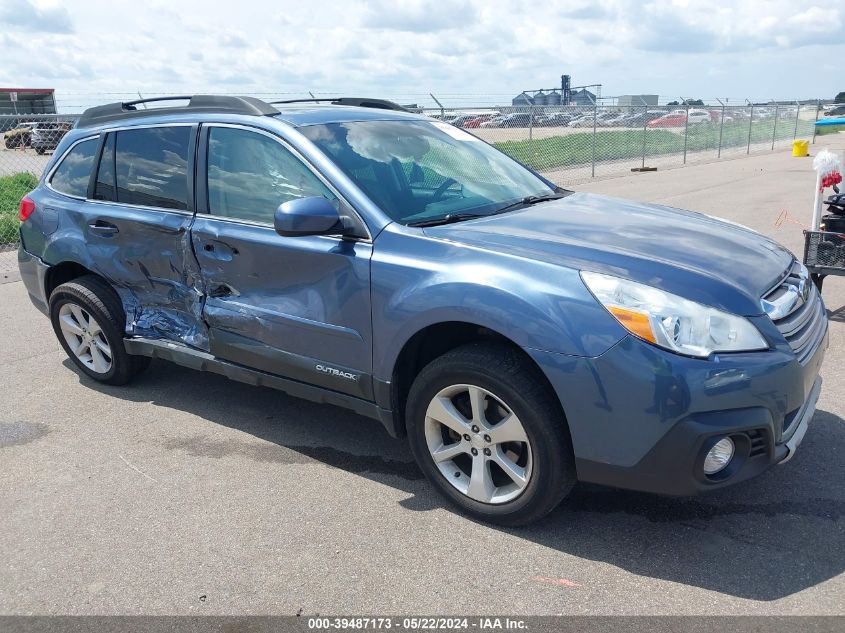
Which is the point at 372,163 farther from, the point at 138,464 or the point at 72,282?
the point at 72,282

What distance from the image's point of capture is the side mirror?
3.44m

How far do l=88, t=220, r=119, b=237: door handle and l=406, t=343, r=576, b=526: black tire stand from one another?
2.33m

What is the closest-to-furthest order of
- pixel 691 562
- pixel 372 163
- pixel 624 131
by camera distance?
pixel 691 562 < pixel 372 163 < pixel 624 131

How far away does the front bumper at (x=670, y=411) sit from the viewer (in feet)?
9.11

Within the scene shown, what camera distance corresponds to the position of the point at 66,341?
17.3ft

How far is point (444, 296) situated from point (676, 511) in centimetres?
138

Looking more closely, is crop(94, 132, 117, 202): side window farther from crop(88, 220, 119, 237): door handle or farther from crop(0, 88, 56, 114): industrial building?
crop(0, 88, 56, 114): industrial building

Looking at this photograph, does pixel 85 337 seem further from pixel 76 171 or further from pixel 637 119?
pixel 637 119

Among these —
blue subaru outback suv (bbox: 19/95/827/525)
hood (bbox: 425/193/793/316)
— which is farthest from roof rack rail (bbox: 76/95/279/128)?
hood (bbox: 425/193/793/316)

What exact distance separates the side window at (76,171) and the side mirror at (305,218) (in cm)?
212

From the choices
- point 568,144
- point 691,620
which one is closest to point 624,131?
point 568,144

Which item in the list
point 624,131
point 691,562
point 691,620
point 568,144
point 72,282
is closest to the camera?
point 691,620

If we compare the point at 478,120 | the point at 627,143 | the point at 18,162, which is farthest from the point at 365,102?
the point at 627,143

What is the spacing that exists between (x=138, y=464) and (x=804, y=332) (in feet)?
10.6
